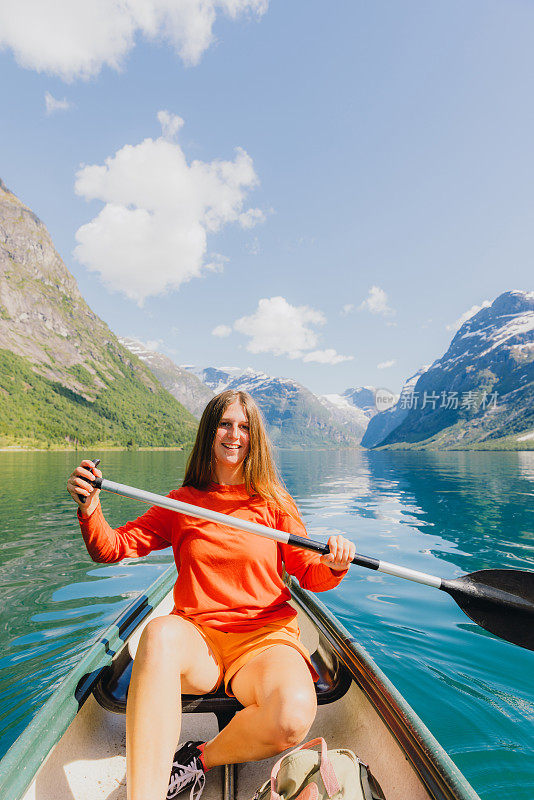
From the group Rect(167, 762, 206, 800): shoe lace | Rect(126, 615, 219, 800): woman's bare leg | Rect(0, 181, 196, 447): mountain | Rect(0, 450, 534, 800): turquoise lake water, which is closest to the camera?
Rect(126, 615, 219, 800): woman's bare leg

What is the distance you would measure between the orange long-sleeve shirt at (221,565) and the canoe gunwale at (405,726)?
767mm

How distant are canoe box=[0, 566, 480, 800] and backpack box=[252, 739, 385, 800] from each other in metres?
0.35

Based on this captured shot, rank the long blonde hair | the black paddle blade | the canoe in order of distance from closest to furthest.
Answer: the canoe, the long blonde hair, the black paddle blade

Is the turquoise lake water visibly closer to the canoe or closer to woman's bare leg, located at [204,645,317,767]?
the canoe

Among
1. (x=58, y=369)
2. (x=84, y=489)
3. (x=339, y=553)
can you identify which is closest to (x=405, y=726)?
(x=339, y=553)

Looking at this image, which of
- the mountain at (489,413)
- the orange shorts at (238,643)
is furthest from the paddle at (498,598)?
the mountain at (489,413)

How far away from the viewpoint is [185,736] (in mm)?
3199

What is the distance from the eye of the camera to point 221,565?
2.82 m

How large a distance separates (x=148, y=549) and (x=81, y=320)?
631 ft

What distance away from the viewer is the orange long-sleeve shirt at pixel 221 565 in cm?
274

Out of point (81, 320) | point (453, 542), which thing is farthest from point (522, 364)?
point (453, 542)

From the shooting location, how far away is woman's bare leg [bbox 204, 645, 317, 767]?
2160 mm

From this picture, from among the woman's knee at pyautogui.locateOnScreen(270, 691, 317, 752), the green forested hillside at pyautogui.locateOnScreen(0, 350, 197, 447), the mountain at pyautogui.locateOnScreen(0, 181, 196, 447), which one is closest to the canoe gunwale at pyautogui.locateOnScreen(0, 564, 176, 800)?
the woman's knee at pyautogui.locateOnScreen(270, 691, 317, 752)

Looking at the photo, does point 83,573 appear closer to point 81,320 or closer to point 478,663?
point 478,663
